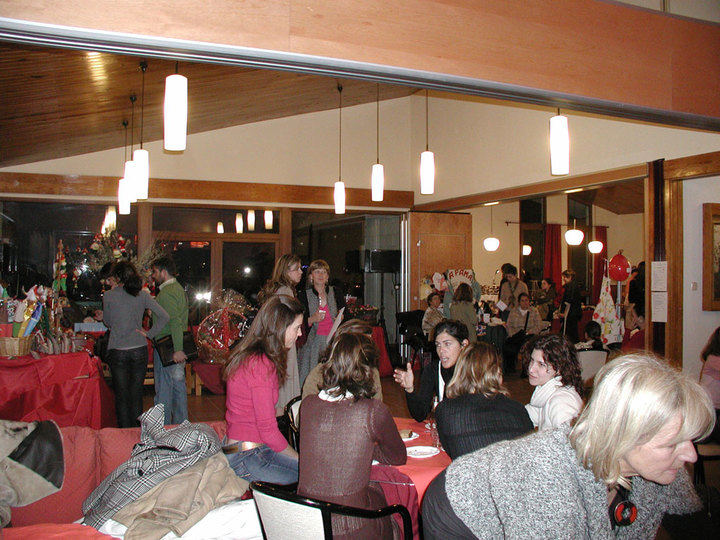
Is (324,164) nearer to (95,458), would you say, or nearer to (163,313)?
(163,313)

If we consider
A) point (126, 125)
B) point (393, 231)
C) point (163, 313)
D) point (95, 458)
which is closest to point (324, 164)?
point (393, 231)

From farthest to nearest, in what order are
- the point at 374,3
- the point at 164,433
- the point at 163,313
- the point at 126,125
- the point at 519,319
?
the point at 519,319 → the point at 126,125 → the point at 163,313 → the point at 374,3 → the point at 164,433

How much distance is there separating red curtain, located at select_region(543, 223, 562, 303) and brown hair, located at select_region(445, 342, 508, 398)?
1226cm

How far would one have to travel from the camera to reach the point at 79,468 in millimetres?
2719

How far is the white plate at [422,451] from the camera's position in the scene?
2604 mm

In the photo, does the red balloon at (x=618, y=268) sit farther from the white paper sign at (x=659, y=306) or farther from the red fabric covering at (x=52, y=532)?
the red fabric covering at (x=52, y=532)

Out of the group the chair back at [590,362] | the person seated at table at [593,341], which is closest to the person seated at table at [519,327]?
the person seated at table at [593,341]

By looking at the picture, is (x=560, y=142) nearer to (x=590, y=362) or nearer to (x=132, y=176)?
(x=590, y=362)

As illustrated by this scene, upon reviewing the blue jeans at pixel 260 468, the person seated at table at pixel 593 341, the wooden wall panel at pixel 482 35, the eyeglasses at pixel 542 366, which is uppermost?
the wooden wall panel at pixel 482 35

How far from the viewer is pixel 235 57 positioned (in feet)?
8.32

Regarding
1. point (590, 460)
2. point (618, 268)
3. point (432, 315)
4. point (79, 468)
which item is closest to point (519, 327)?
point (432, 315)

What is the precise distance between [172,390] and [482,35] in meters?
3.60

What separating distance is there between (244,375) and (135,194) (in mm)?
3562

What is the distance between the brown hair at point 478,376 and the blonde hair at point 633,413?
1129 mm
